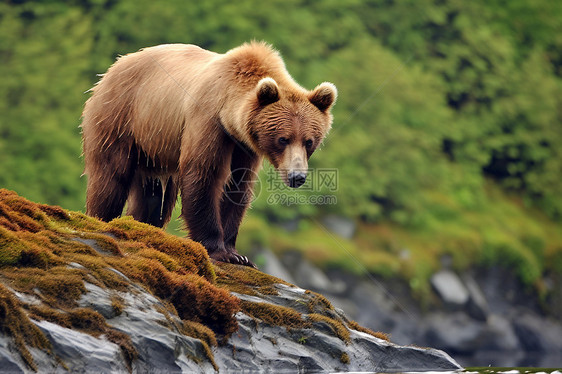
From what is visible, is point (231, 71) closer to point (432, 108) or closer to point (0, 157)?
point (0, 157)

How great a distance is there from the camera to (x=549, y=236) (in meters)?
27.1

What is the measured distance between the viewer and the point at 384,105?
26.8 metres

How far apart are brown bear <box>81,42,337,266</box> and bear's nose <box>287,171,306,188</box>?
0.01 metres

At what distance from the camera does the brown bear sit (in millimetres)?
8359

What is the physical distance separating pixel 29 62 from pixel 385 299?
12725 mm

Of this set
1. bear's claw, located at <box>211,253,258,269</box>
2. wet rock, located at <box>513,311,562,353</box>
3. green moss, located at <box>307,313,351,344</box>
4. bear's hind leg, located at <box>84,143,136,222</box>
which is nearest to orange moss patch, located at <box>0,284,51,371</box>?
green moss, located at <box>307,313,351,344</box>

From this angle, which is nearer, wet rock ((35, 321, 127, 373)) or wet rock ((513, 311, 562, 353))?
wet rock ((35, 321, 127, 373))

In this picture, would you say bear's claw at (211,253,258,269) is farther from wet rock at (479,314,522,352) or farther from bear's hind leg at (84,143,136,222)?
wet rock at (479,314,522,352)

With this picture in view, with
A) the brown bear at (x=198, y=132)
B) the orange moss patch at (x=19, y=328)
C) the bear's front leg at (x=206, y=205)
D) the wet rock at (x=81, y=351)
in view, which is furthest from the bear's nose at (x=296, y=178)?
the orange moss patch at (x=19, y=328)

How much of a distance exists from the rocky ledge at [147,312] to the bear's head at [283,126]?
1243 mm

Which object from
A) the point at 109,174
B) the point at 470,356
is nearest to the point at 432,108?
the point at 470,356

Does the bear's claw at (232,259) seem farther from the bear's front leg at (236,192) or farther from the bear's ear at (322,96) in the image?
the bear's ear at (322,96)

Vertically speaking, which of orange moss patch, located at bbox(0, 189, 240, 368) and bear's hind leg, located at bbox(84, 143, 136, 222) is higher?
bear's hind leg, located at bbox(84, 143, 136, 222)

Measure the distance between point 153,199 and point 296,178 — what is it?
2.60 m
